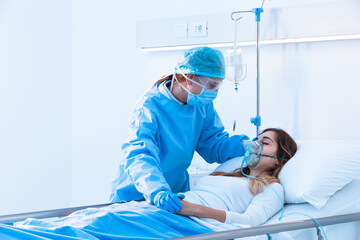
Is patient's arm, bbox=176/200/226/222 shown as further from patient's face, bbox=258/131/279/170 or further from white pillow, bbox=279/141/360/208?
patient's face, bbox=258/131/279/170

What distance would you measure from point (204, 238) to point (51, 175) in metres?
2.39

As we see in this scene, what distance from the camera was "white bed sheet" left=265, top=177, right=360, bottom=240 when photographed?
182 centimetres

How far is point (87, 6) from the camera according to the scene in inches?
137

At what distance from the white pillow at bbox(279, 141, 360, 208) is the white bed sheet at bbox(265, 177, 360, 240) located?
0.03 meters

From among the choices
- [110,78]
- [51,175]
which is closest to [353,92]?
[110,78]

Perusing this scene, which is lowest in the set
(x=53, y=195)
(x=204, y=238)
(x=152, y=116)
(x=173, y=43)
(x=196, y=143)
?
(x=53, y=195)

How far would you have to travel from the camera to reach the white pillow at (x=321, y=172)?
1.94 m

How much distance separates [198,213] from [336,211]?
2.04 ft

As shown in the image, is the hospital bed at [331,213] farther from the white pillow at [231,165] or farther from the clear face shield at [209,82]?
the clear face shield at [209,82]

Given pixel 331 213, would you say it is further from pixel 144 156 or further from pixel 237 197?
pixel 144 156

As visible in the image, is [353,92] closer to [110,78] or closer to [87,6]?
[110,78]

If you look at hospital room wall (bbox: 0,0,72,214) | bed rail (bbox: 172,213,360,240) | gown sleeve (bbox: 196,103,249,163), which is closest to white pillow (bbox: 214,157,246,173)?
gown sleeve (bbox: 196,103,249,163)

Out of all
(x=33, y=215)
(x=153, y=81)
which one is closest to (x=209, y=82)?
(x=33, y=215)

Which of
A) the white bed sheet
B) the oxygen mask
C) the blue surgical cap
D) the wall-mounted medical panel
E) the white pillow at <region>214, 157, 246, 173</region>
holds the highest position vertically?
the wall-mounted medical panel
